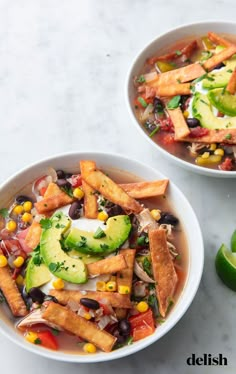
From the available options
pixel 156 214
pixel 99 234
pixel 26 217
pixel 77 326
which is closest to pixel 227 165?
pixel 156 214

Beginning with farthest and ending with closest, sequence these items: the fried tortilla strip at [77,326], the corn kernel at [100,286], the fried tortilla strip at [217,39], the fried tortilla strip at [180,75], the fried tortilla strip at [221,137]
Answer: the fried tortilla strip at [217,39] < the fried tortilla strip at [180,75] < the fried tortilla strip at [221,137] < the corn kernel at [100,286] < the fried tortilla strip at [77,326]

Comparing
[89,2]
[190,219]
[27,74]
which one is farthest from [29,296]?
[89,2]

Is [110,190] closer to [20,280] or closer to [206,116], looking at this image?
[20,280]

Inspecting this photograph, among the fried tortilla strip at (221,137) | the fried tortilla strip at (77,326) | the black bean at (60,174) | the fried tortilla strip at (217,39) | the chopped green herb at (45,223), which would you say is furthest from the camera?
the fried tortilla strip at (217,39)

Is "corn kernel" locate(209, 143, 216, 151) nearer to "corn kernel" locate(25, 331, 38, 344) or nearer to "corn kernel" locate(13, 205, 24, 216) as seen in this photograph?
"corn kernel" locate(13, 205, 24, 216)

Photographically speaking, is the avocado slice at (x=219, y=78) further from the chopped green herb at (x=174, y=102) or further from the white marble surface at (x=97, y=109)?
the white marble surface at (x=97, y=109)

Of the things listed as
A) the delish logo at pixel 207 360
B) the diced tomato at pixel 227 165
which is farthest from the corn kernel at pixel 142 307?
the diced tomato at pixel 227 165
